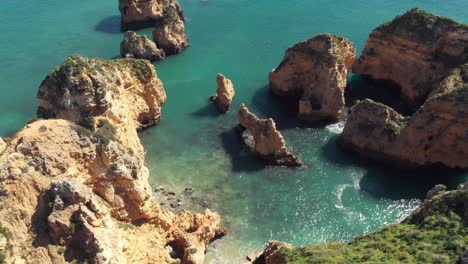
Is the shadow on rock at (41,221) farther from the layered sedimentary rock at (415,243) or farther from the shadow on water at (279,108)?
the shadow on water at (279,108)

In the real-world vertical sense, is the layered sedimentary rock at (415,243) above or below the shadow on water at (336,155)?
above

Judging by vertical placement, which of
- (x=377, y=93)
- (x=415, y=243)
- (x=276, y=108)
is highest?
(x=415, y=243)

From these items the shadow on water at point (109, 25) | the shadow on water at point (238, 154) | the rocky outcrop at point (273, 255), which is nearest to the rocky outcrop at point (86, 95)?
the shadow on water at point (238, 154)

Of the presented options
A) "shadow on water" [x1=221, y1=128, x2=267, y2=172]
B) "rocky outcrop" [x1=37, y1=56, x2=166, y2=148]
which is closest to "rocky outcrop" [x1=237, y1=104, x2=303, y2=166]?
"shadow on water" [x1=221, y1=128, x2=267, y2=172]

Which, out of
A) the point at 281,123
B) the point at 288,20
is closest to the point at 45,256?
the point at 281,123

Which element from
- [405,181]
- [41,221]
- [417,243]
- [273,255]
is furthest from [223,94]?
[417,243]

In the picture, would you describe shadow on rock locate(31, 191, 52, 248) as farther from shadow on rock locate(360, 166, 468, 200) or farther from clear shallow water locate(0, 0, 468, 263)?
shadow on rock locate(360, 166, 468, 200)

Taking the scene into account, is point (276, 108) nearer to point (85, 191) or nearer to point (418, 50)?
point (418, 50)
